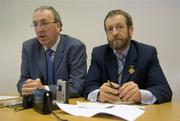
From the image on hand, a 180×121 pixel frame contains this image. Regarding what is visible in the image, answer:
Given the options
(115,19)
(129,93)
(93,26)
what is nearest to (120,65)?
(115,19)

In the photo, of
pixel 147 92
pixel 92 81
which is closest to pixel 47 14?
pixel 92 81

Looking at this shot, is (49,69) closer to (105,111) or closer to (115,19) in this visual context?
(115,19)

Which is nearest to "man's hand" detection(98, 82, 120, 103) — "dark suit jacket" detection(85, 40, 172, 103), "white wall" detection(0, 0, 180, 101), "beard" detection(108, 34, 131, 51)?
"dark suit jacket" detection(85, 40, 172, 103)

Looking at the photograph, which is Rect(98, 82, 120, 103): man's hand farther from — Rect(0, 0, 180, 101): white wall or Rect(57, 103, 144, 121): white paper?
Rect(0, 0, 180, 101): white wall

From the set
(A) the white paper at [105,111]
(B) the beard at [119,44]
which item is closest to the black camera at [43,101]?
(A) the white paper at [105,111]

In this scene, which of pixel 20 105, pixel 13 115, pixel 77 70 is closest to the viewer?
pixel 13 115

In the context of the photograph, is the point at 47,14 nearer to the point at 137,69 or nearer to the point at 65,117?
the point at 137,69

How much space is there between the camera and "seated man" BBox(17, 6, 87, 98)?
2.14 metres

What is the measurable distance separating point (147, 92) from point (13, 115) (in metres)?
0.77

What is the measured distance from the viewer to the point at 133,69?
193cm

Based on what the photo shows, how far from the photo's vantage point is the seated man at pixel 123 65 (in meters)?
1.82

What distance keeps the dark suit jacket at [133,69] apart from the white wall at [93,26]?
3.61 ft

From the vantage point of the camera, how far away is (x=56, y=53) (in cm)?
217

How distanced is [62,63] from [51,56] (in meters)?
0.12
